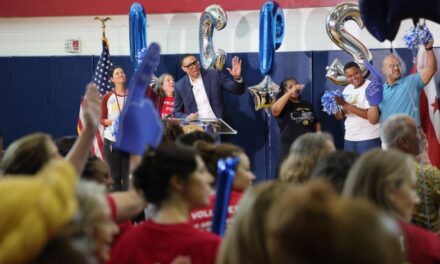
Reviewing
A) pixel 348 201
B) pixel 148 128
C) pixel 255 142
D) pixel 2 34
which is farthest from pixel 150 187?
pixel 2 34

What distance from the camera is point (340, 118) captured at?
780 cm

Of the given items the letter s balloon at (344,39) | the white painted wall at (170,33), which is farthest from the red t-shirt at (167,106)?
the letter s balloon at (344,39)

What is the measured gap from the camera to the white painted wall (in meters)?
8.86

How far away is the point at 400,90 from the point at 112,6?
4.07 m

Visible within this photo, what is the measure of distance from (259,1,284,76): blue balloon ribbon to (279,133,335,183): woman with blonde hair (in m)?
4.43

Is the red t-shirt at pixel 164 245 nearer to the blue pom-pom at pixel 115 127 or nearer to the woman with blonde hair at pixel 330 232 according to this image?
the woman with blonde hair at pixel 330 232

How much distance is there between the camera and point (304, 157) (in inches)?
140

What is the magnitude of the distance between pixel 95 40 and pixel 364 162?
301 inches

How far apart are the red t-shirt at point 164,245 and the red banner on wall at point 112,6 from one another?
662 centimetres

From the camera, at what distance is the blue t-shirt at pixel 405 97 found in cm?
712

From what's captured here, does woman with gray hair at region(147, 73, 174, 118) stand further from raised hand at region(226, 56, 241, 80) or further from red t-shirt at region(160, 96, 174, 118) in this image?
raised hand at region(226, 56, 241, 80)

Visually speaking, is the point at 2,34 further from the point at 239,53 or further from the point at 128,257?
the point at 128,257

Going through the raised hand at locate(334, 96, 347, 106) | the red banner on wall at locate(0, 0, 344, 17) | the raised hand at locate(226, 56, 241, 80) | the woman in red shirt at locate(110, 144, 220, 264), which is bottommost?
the woman in red shirt at locate(110, 144, 220, 264)

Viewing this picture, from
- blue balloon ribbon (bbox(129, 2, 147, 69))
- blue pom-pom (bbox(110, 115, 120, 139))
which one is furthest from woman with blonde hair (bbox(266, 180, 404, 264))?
blue balloon ribbon (bbox(129, 2, 147, 69))
